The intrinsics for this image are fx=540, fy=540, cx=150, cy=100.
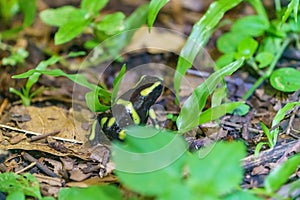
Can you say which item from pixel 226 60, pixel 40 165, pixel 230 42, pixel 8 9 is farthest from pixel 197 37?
pixel 8 9

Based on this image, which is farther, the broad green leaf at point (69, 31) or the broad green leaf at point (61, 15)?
the broad green leaf at point (61, 15)

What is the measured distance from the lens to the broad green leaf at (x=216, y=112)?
2506 mm

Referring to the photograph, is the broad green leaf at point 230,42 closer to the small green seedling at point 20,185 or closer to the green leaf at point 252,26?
the green leaf at point 252,26

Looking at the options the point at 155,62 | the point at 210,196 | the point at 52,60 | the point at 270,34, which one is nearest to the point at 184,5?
the point at 155,62

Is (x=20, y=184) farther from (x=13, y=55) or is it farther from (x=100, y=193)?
(x=13, y=55)

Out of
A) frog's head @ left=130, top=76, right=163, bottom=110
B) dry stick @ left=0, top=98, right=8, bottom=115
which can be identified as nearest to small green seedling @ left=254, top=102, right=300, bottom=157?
frog's head @ left=130, top=76, right=163, bottom=110

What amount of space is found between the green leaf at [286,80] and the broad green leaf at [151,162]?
3.45ft

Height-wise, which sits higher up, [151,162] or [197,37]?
[197,37]

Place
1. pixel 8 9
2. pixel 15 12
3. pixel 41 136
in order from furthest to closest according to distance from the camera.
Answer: pixel 15 12
pixel 8 9
pixel 41 136

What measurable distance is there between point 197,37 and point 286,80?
0.52 meters

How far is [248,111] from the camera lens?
2.84 m

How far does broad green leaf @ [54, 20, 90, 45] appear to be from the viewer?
3.08 metres

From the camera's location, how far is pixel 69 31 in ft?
10.3

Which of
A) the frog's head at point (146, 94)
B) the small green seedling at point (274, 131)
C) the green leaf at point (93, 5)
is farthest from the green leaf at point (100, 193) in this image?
the green leaf at point (93, 5)
